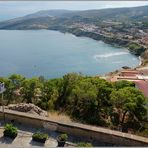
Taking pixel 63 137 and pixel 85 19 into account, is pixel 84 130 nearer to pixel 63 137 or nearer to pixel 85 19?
pixel 63 137

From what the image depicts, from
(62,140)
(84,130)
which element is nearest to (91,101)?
(84,130)

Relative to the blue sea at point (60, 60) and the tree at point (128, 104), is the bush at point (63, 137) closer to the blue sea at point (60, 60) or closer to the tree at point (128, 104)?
the tree at point (128, 104)

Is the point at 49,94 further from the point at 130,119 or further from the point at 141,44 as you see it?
the point at 141,44

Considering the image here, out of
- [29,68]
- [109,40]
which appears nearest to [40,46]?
[109,40]

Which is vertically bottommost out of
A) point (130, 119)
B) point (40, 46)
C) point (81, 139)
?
point (40, 46)

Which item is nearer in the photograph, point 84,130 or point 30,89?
point 84,130

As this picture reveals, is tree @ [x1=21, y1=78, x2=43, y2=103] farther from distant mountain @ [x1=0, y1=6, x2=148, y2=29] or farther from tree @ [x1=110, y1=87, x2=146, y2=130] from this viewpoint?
distant mountain @ [x1=0, y1=6, x2=148, y2=29]
